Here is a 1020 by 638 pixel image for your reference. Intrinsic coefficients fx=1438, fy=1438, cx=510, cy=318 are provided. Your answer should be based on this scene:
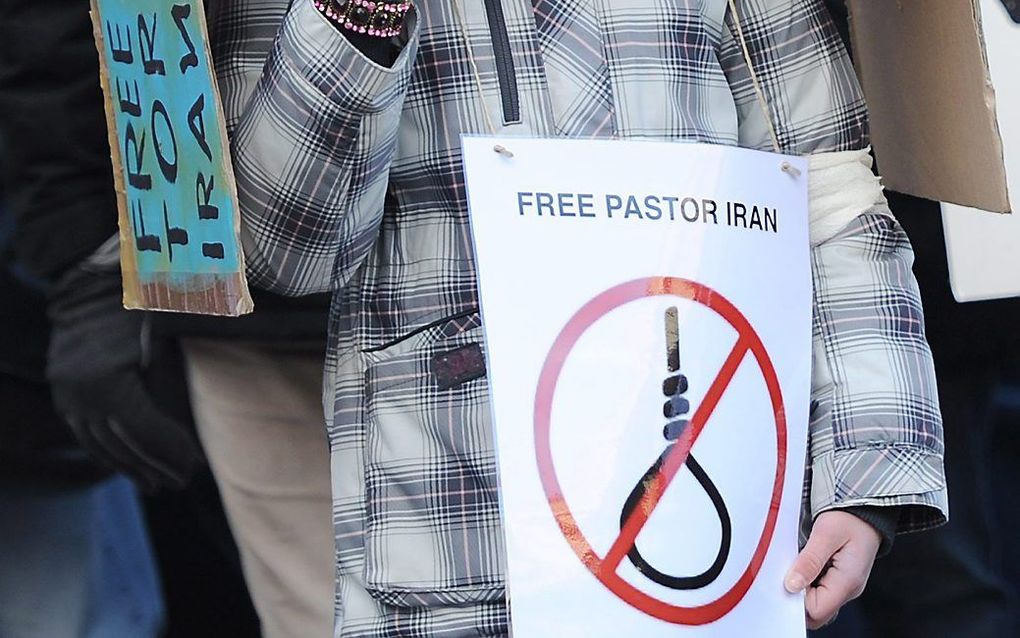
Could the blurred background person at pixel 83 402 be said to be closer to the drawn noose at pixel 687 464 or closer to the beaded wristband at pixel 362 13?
the beaded wristband at pixel 362 13

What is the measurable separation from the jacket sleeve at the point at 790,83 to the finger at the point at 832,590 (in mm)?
371

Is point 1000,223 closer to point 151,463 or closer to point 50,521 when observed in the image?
point 151,463

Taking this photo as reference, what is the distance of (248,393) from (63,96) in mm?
417

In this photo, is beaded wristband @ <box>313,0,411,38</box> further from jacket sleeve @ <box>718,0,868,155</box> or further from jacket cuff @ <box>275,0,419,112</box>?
jacket sleeve @ <box>718,0,868,155</box>

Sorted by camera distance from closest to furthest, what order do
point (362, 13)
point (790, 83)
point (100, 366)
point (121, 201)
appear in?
1. point (362, 13)
2. point (121, 201)
3. point (790, 83)
4. point (100, 366)

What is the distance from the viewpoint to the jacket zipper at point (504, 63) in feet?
3.77

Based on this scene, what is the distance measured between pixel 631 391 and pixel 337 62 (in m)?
0.32

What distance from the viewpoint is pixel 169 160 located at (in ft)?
3.61

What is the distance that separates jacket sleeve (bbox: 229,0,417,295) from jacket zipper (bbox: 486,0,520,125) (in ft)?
→ 0.33

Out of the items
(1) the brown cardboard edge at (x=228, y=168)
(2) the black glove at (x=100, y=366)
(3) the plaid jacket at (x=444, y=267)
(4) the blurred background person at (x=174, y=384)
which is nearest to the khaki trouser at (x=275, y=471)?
(4) the blurred background person at (x=174, y=384)

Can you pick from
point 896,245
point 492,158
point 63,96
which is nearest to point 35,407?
point 63,96

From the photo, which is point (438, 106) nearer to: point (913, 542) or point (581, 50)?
point (581, 50)

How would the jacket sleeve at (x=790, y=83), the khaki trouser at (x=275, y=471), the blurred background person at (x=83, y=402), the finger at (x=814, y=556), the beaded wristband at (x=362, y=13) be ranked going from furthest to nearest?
the khaki trouser at (x=275, y=471) → the blurred background person at (x=83, y=402) → the jacket sleeve at (x=790, y=83) → the finger at (x=814, y=556) → the beaded wristband at (x=362, y=13)

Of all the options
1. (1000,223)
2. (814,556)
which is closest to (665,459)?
(814,556)
